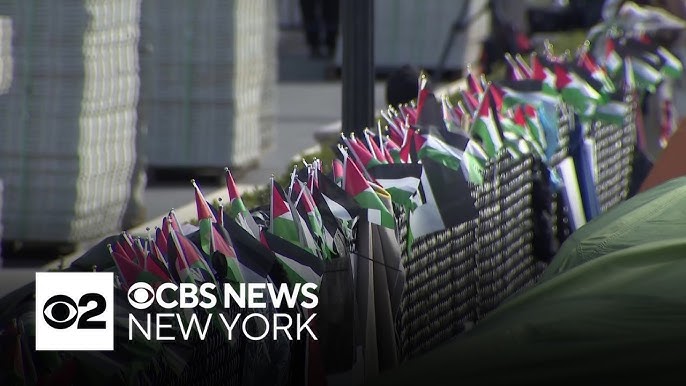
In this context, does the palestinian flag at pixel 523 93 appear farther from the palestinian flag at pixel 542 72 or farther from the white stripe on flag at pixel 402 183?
the white stripe on flag at pixel 402 183

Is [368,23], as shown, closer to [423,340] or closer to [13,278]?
[423,340]

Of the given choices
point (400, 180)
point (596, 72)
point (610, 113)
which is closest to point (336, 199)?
point (400, 180)

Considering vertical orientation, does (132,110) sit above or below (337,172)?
above

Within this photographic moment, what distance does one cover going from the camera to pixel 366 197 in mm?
4141

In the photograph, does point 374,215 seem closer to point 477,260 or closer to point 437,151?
point 437,151

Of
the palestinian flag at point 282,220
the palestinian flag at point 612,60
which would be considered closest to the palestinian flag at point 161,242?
the palestinian flag at point 282,220

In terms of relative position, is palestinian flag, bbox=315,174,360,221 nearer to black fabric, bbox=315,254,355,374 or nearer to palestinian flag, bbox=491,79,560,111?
black fabric, bbox=315,254,355,374

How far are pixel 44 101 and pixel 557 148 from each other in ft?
8.95

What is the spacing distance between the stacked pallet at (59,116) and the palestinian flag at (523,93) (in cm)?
243

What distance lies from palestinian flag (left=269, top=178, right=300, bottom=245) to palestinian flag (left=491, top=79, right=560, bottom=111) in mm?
2075

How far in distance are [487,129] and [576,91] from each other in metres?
1.33

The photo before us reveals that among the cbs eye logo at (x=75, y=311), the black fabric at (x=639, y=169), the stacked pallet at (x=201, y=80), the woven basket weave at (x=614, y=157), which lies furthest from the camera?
the stacked pallet at (x=201, y=80)

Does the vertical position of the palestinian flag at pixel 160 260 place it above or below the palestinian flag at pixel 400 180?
below

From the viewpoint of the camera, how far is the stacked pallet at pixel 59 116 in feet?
24.0
